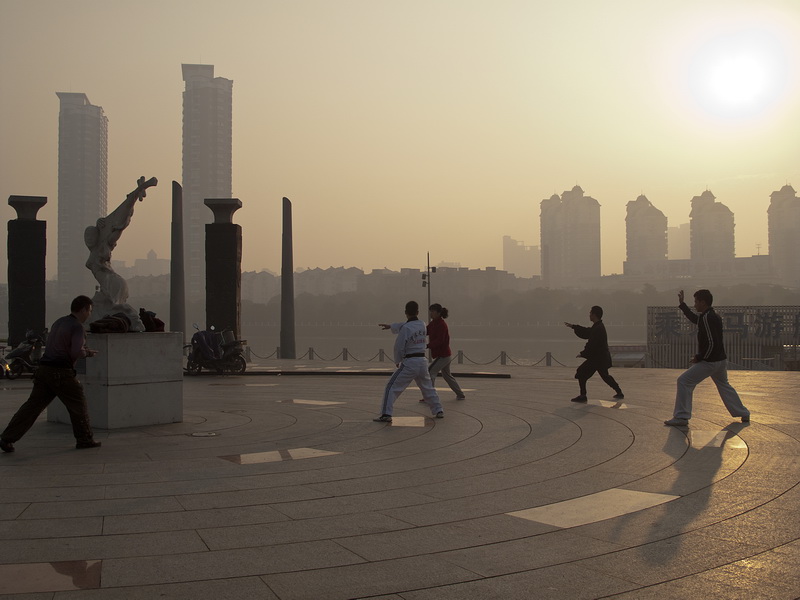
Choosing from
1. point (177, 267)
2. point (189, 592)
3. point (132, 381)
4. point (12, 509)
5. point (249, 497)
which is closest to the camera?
point (189, 592)

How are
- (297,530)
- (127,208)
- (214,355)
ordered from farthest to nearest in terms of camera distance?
(214,355)
(127,208)
(297,530)

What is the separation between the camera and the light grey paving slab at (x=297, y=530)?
5.03m

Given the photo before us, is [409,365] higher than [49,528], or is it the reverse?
[409,365]

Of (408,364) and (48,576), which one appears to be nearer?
(48,576)

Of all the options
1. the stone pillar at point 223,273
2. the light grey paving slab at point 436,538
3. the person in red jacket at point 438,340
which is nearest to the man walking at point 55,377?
the light grey paving slab at point 436,538

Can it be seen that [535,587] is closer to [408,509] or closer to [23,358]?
[408,509]

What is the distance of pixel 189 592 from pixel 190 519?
5.10 ft

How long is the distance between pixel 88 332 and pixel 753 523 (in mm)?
8175

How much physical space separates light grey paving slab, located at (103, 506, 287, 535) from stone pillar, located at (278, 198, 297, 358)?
85.0 feet

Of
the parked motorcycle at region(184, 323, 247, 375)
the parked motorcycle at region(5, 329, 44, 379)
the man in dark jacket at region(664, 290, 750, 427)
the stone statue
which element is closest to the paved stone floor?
the man in dark jacket at region(664, 290, 750, 427)

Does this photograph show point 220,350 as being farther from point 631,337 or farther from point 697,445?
point 631,337

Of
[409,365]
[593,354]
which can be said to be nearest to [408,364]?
[409,365]

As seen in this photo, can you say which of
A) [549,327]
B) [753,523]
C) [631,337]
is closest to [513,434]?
[753,523]

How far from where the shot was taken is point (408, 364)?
35.0 feet
